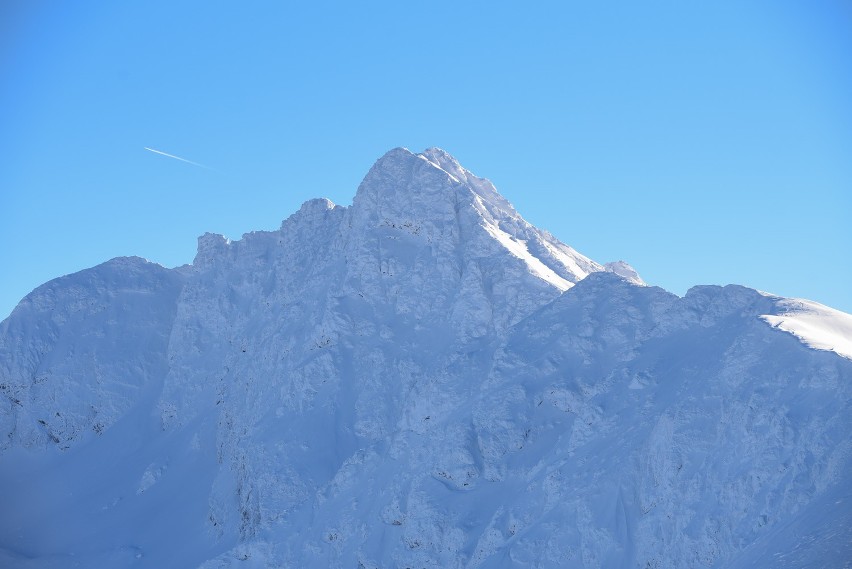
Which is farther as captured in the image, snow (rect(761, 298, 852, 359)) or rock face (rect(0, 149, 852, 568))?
snow (rect(761, 298, 852, 359))

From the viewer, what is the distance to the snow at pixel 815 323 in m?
80.4

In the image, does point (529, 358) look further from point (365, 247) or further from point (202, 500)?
point (202, 500)

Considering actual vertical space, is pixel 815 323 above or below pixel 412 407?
above

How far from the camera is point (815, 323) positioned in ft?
284

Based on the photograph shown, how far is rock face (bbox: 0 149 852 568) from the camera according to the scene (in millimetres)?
78188

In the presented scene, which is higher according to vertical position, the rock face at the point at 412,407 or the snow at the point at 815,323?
the snow at the point at 815,323

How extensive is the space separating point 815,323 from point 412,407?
133ft

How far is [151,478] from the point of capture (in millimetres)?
124938

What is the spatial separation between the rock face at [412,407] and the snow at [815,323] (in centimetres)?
66

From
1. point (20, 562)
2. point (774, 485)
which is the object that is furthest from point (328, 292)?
point (774, 485)

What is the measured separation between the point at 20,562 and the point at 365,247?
54.5 metres

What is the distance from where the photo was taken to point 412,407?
338ft

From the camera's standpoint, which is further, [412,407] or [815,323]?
[412,407]

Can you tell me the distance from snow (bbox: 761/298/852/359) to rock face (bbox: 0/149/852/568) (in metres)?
0.66
